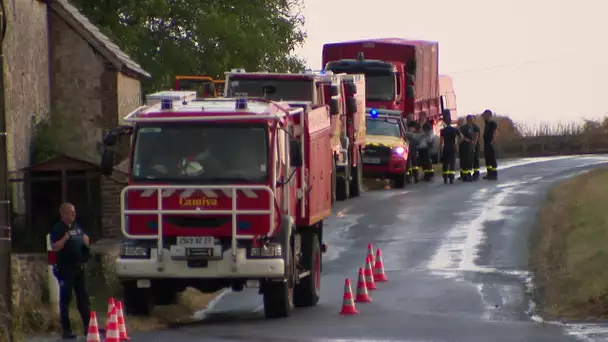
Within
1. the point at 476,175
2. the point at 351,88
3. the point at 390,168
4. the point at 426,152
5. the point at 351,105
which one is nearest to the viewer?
the point at 351,105

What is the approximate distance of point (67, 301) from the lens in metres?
17.1

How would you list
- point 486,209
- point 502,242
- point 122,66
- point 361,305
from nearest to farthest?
point 361,305 → point 502,242 → point 486,209 → point 122,66

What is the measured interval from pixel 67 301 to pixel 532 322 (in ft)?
18.3

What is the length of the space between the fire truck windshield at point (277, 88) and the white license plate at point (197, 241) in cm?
1003

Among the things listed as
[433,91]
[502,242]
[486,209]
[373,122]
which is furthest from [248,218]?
[433,91]

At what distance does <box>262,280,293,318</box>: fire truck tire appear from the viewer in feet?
62.0

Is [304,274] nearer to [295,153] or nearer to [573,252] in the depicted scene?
[295,153]

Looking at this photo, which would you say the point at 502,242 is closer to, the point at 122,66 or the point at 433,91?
the point at 122,66

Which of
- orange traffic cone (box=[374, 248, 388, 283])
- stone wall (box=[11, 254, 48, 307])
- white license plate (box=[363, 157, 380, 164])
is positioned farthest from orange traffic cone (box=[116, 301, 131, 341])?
white license plate (box=[363, 157, 380, 164])

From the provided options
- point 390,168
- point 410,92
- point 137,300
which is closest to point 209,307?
point 137,300

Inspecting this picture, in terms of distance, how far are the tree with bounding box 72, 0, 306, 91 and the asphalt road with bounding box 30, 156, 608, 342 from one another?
45.4ft

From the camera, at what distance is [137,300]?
63.0 ft

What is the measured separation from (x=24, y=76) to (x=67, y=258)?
16913 mm

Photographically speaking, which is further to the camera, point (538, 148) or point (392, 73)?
point (538, 148)
